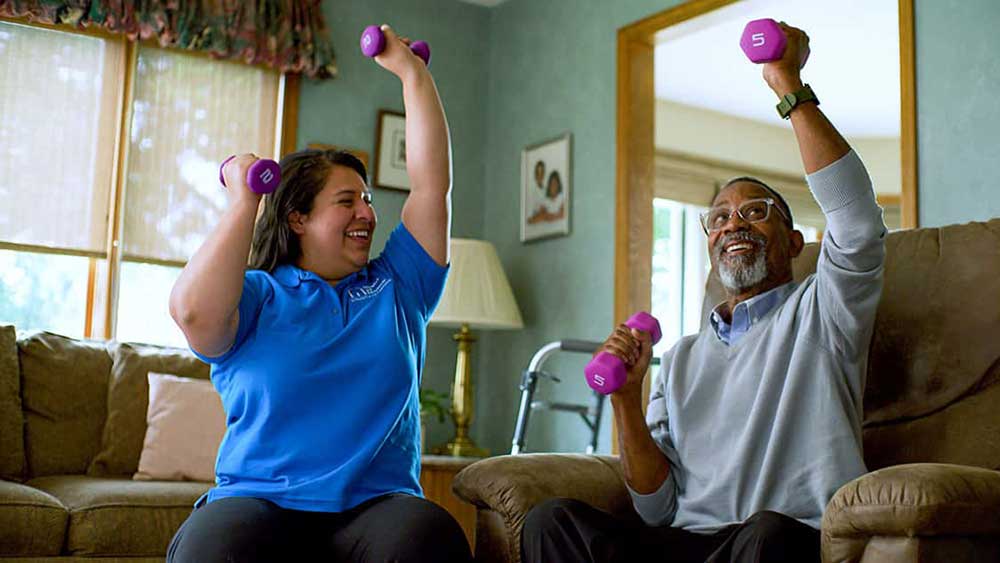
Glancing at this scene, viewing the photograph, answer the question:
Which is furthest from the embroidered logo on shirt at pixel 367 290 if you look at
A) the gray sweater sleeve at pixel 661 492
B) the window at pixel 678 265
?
the window at pixel 678 265

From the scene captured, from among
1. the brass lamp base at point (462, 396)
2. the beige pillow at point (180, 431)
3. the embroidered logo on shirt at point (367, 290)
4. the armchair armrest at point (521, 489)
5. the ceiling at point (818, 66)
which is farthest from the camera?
the ceiling at point (818, 66)

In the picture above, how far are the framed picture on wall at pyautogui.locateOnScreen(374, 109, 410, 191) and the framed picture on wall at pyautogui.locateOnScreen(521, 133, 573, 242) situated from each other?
0.52m

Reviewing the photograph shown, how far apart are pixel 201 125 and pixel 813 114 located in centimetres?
316

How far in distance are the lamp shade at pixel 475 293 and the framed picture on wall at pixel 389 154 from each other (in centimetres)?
59

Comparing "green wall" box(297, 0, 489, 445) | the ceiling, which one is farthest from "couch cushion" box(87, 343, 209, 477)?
the ceiling

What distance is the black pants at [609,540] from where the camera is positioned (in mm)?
1694

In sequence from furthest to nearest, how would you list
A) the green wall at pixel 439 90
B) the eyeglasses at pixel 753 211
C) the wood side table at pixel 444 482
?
the green wall at pixel 439 90 < the wood side table at pixel 444 482 < the eyeglasses at pixel 753 211

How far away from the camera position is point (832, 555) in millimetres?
1603

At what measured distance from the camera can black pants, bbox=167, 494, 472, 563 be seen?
160 cm

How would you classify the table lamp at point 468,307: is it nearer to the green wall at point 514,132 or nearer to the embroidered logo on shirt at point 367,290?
the green wall at point 514,132

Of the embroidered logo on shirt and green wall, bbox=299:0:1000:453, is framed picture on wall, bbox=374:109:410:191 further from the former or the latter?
the embroidered logo on shirt

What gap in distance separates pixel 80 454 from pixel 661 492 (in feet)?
6.76

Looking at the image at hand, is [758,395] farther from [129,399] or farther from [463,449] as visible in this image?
[463,449]

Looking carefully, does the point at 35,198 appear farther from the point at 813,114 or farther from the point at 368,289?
the point at 813,114
